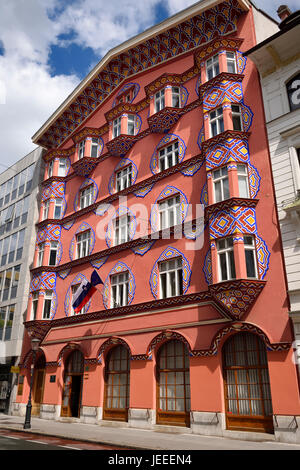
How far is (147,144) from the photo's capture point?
84.6ft

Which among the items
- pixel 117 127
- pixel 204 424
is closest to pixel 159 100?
pixel 117 127

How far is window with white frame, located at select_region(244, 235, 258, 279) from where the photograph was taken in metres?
17.8

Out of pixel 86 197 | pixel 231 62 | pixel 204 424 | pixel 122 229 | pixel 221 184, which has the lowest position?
pixel 204 424

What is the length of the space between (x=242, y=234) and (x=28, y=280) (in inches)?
781

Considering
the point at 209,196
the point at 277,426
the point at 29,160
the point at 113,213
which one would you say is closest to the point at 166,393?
the point at 277,426

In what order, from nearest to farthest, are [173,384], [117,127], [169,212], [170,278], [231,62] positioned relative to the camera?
1. [173,384]
2. [170,278]
3. [231,62]
4. [169,212]
5. [117,127]

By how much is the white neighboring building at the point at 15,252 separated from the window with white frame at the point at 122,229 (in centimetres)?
996

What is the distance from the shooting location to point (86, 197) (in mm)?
29828

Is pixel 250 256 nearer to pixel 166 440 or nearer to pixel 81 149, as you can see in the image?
pixel 166 440

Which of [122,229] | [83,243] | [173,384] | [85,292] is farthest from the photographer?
[83,243]

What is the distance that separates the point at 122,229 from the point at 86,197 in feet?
19.2

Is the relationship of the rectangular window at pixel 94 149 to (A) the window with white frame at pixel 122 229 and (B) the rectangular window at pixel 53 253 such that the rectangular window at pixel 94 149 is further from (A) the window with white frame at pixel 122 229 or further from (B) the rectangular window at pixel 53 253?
(B) the rectangular window at pixel 53 253

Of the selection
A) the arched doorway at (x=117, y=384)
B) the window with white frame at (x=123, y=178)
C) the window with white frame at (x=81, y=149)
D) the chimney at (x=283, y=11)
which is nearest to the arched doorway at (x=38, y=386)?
the arched doorway at (x=117, y=384)

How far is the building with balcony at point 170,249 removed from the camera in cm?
1747
